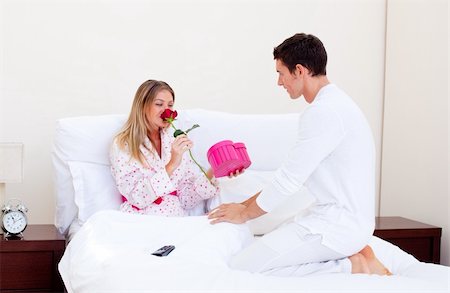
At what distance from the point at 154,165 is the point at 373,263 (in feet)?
3.57

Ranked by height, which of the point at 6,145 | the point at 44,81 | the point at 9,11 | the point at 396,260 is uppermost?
the point at 9,11

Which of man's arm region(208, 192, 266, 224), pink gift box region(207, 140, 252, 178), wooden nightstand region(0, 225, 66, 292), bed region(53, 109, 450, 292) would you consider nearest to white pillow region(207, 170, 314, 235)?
bed region(53, 109, 450, 292)

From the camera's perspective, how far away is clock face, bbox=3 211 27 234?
293 centimetres

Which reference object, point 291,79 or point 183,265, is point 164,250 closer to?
point 183,265

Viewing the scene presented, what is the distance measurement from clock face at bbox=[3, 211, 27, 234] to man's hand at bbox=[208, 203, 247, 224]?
2.92 ft

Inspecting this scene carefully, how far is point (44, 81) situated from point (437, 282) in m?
2.18

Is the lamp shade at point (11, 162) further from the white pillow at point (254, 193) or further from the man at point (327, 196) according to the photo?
the man at point (327, 196)

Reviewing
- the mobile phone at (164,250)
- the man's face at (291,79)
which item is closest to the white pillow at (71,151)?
the mobile phone at (164,250)

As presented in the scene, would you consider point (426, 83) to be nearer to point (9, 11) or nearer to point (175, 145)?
point (175, 145)

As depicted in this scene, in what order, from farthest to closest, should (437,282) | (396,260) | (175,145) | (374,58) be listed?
(374,58) → (175,145) → (396,260) → (437,282)

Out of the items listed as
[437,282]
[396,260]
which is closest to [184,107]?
[396,260]

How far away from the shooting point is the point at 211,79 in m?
3.70

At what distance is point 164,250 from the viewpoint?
2.25 metres

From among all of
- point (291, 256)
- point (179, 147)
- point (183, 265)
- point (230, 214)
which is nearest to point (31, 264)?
point (179, 147)
